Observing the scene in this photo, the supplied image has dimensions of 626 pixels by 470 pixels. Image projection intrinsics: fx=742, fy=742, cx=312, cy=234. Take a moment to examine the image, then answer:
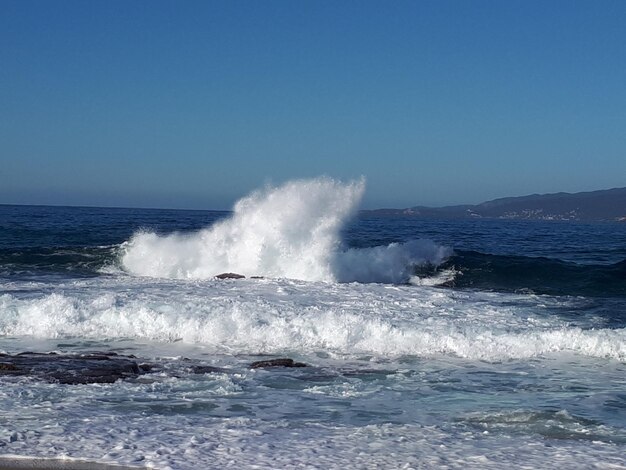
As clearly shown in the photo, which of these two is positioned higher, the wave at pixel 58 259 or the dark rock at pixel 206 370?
the wave at pixel 58 259

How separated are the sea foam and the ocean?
0.09 m

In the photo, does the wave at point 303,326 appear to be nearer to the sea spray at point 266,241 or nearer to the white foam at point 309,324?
the white foam at point 309,324

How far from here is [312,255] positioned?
77.5 ft

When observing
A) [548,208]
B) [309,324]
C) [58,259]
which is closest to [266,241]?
[58,259]

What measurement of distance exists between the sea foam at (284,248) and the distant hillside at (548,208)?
91137 millimetres

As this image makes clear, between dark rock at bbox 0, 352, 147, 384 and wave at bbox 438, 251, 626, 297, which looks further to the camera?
wave at bbox 438, 251, 626, 297

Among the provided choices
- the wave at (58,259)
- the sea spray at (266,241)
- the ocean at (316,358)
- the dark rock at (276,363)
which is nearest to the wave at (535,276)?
the ocean at (316,358)

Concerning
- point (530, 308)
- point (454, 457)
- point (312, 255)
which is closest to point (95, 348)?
point (454, 457)

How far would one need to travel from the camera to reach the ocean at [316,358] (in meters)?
6.57

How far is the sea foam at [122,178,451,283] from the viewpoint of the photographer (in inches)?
923

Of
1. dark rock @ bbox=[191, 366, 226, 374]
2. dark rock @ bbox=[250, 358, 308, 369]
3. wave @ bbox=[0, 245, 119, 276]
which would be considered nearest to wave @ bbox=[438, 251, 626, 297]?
wave @ bbox=[0, 245, 119, 276]

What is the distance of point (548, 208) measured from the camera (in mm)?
130375

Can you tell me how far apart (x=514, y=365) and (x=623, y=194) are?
13955cm

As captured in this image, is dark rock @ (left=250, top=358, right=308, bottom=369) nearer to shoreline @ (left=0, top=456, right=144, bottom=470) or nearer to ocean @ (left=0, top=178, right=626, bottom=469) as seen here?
ocean @ (left=0, top=178, right=626, bottom=469)
